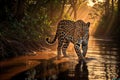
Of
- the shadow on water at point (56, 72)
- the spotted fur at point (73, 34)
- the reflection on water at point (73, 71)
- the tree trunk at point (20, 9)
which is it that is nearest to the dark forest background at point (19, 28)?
the tree trunk at point (20, 9)

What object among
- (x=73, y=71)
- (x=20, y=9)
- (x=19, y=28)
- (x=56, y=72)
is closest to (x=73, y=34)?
(x=73, y=71)

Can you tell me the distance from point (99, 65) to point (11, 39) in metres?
7.57

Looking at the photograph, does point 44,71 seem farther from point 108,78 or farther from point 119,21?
point 119,21

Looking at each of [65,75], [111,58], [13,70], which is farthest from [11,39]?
[65,75]

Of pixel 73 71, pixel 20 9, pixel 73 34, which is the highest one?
pixel 20 9

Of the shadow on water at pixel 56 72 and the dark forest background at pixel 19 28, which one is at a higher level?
the dark forest background at pixel 19 28

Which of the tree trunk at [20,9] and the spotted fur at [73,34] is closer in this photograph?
the spotted fur at [73,34]

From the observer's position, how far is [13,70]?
54.1 ft

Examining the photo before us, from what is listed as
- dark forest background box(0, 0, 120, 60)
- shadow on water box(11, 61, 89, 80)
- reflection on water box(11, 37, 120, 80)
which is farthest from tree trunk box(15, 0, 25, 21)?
shadow on water box(11, 61, 89, 80)

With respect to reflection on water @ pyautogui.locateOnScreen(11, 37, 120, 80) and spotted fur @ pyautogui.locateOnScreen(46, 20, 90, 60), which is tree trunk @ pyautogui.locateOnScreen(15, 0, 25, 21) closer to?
spotted fur @ pyautogui.locateOnScreen(46, 20, 90, 60)

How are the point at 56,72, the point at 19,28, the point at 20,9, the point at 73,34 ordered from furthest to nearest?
the point at 20,9 → the point at 19,28 → the point at 73,34 → the point at 56,72

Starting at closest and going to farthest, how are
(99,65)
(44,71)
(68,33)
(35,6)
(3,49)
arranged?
(44,71)
(99,65)
(3,49)
(68,33)
(35,6)

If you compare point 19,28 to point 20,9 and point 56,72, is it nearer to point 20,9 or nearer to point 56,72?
point 20,9

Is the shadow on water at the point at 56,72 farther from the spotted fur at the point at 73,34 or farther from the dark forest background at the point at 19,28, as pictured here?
the dark forest background at the point at 19,28
